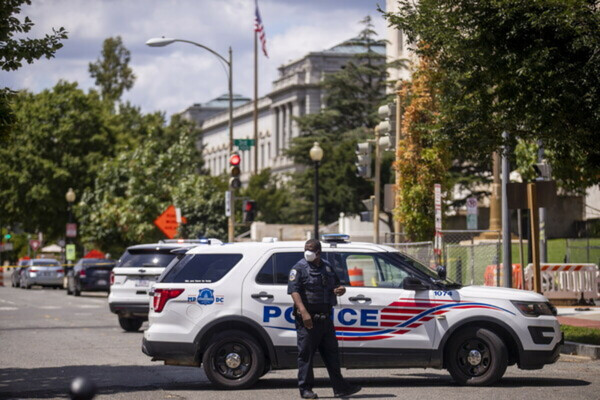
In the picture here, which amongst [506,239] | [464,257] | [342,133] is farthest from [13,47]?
[342,133]

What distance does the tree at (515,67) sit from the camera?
15867 millimetres

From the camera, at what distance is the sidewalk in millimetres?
22328

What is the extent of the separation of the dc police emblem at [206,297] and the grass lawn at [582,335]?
7.79m

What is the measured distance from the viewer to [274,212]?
86.2 meters

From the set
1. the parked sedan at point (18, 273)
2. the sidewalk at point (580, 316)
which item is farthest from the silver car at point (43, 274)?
the sidewalk at point (580, 316)

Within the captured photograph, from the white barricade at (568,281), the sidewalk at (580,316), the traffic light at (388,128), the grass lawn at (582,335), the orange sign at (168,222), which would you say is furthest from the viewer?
the orange sign at (168,222)

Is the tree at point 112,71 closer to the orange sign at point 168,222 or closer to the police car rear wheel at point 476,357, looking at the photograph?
the orange sign at point 168,222

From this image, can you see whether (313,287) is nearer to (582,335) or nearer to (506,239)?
(582,335)

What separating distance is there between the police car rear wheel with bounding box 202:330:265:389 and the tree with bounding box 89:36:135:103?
75.1m

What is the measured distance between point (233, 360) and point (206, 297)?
81 cm

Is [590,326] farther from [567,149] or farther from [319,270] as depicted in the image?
[319,270]

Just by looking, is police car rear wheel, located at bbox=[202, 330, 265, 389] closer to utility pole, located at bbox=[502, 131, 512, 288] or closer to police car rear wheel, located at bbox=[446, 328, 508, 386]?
police car rear wheel, located at bbox=[446, 328, 508, 386]

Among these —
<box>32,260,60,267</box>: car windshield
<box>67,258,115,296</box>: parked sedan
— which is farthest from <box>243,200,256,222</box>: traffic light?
<box>32,260,60,267</box>: car windshield

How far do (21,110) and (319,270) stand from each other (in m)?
56.1
